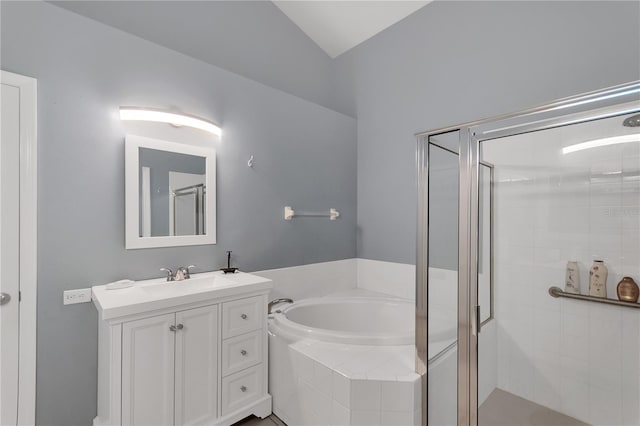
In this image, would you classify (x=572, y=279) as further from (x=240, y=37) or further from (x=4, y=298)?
(x=4, y=298)

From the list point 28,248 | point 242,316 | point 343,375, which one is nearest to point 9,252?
point 28,248

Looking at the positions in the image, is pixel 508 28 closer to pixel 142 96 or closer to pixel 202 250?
pixel 142 96

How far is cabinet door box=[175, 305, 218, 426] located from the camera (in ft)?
5.18

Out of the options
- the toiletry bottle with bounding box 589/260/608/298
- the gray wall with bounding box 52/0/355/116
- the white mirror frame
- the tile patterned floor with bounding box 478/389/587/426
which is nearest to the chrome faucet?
the white mirror frame

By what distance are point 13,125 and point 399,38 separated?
3.01m

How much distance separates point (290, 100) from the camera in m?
2.74

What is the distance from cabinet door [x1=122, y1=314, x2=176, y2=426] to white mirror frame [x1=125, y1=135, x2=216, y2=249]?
63 centimetres

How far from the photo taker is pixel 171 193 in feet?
6.69

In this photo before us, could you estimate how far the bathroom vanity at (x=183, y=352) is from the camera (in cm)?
141

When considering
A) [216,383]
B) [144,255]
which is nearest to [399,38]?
[144,255]

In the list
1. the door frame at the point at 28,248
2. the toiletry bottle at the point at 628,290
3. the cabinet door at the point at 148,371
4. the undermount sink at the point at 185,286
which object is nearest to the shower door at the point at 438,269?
the toiletry bottle at the point at 628,290

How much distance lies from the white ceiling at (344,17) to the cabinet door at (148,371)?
2.84 m

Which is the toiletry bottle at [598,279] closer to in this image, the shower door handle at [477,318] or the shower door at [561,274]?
the shower door at [561,274]

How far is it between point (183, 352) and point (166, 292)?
0.40m
